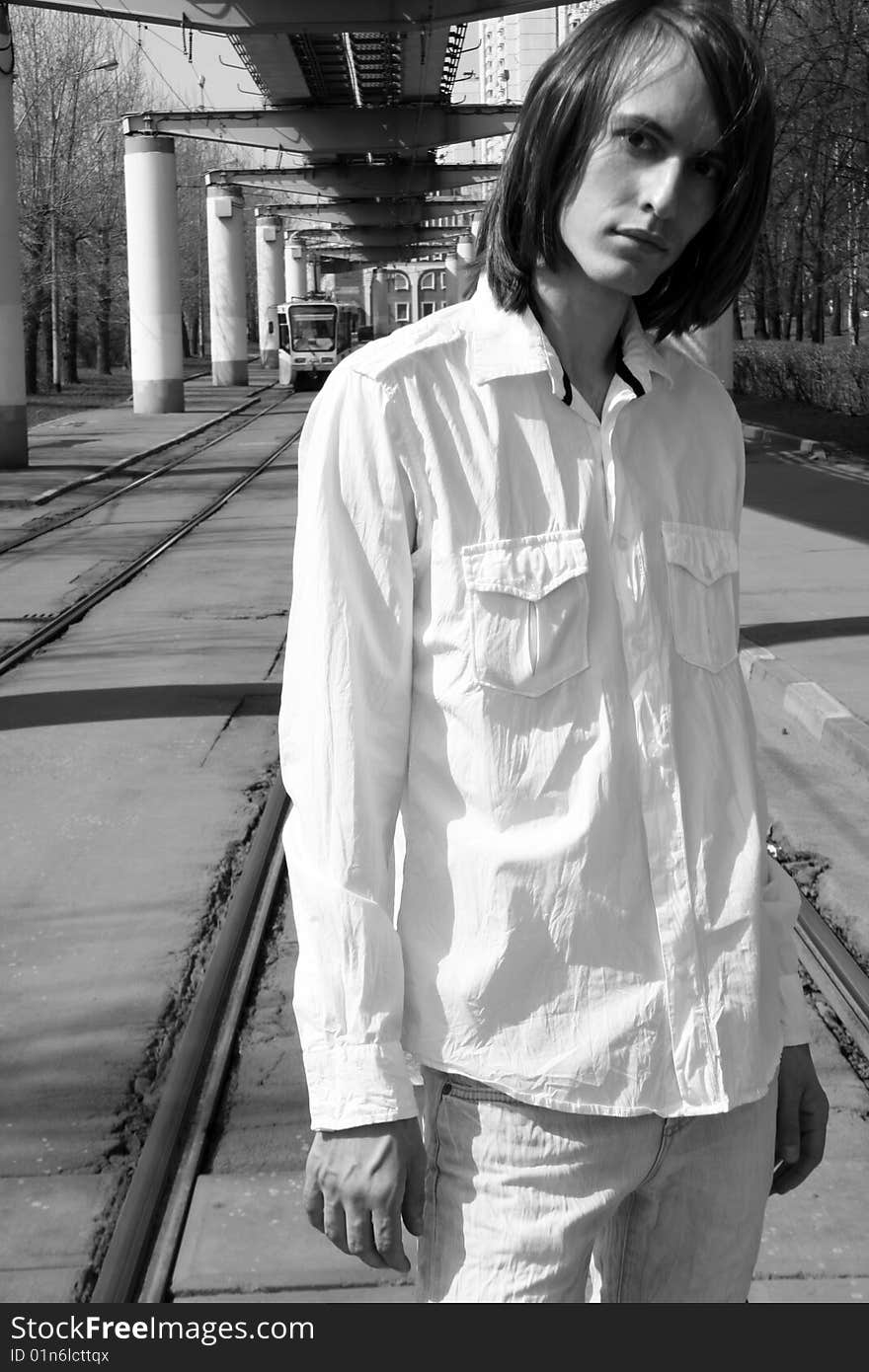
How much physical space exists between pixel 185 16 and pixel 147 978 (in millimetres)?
20774

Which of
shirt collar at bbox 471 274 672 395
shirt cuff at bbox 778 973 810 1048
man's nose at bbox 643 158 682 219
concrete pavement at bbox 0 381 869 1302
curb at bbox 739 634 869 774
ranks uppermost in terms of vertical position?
man's nose at bbox 643 158 682 219

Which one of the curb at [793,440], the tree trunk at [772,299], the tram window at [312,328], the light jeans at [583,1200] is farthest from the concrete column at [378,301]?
the light jeans at [583,1200]

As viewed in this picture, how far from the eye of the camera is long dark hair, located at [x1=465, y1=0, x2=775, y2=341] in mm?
1758

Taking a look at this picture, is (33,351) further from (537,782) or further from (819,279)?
(537,782)

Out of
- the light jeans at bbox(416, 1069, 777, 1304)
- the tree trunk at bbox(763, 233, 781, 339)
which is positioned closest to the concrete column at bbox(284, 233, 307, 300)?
the tree trunk at bbox(763, 233, 781, 339)

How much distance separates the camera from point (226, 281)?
165 feet

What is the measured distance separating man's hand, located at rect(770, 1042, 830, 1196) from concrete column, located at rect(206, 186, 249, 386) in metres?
49.4

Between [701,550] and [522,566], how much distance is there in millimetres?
238

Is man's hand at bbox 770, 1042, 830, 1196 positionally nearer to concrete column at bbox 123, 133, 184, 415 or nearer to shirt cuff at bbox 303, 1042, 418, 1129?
shirt cuff at bbox 303, 1042, 418, 1129

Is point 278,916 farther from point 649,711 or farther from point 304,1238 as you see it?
point 649,711

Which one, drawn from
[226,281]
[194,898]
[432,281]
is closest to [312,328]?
[226,281]

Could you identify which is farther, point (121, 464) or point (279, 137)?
point (279, 137)

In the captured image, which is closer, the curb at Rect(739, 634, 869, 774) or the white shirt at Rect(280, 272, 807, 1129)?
the white shirt at Rect(280, 272, 807, 1129)
